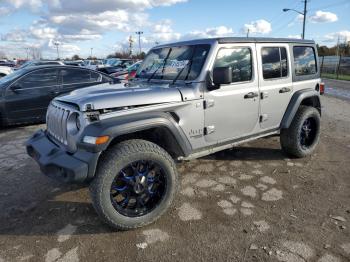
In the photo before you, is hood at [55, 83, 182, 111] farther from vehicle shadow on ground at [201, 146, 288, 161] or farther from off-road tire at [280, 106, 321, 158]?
off-road tire at [280, 106, 321, 158]

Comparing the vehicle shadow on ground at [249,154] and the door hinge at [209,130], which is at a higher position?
the door hinge at [209,130]

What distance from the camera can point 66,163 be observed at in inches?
119

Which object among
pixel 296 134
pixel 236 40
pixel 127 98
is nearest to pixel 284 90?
pixel 296 134

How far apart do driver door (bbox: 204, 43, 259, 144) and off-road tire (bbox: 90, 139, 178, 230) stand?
0.81 metres

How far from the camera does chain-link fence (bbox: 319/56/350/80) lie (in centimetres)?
2670

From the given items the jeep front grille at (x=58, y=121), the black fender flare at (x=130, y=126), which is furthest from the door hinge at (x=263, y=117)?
the jeep front grille at (x=58, y=121)

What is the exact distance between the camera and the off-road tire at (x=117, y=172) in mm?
3016

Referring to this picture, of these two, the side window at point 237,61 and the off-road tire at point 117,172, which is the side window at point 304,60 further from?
the off-road tire at point 117,172

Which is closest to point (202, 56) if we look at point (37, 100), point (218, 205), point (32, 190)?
point (218, 205)

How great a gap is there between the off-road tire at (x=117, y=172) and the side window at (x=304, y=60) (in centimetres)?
289

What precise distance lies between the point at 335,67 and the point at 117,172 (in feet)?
106

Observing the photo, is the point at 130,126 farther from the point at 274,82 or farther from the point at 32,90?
the point at 32,90

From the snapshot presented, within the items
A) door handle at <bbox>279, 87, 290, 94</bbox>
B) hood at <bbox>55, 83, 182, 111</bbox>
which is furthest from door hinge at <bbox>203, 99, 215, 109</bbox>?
door handle at <bbox>279, 87, 290, 94</bbox>

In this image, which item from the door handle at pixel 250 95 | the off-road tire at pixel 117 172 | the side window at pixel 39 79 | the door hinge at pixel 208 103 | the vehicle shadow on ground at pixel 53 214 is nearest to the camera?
the off-road tire at pixel 117 172
